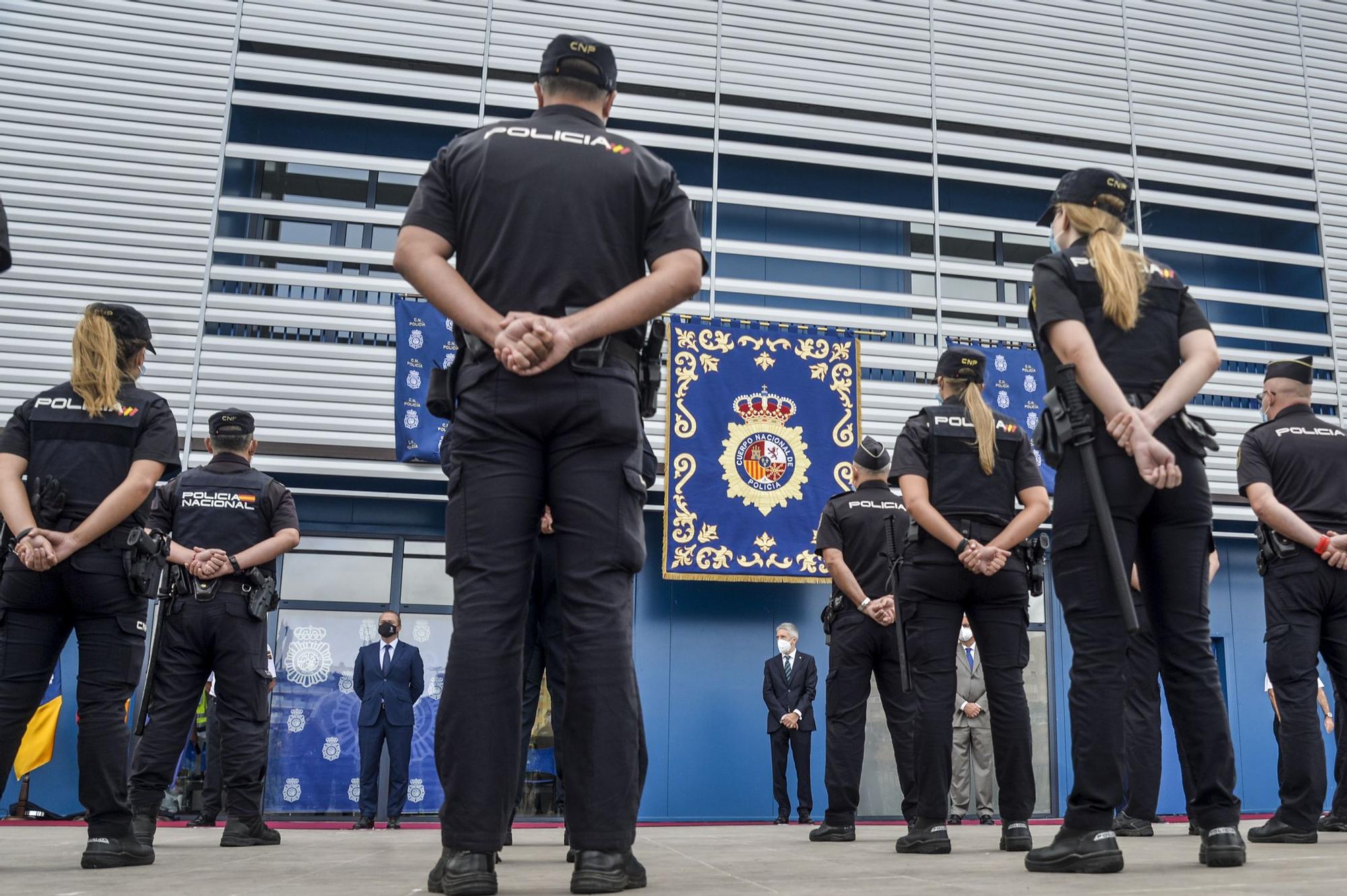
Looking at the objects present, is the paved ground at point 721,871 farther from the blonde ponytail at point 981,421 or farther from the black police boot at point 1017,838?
the blonde ponytail at point 981,421

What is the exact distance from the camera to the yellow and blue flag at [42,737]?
978 centimetres

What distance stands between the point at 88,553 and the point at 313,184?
9.87 meters

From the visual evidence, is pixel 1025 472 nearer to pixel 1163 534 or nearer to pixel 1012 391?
pixel 1163 534

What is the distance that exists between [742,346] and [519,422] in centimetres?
903

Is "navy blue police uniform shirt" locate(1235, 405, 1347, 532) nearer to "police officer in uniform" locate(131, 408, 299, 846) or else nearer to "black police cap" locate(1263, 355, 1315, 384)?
"black police cap" locate(1263, 355, 1315, 384)

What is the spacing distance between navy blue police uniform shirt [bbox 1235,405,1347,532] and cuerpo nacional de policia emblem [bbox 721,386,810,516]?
21.7 feet

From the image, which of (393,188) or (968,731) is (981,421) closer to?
(968,731)

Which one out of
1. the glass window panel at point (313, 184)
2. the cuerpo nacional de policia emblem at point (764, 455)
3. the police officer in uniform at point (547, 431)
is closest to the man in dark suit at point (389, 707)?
the cuerpo nacional de policia emblem at point (764, 455)

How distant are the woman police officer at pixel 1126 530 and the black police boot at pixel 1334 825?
2.41 m

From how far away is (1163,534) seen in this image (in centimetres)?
277

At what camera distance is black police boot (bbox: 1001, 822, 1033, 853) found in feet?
12.2

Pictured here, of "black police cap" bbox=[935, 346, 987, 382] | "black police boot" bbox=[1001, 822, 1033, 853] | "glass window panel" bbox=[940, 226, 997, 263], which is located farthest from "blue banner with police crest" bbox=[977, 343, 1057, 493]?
"black police boot" bbox=[1001, 822, 1033, 853]

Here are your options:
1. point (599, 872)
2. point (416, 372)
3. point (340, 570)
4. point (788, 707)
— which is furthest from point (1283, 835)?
point (340, 570)

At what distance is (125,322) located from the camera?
3721 millimetres
